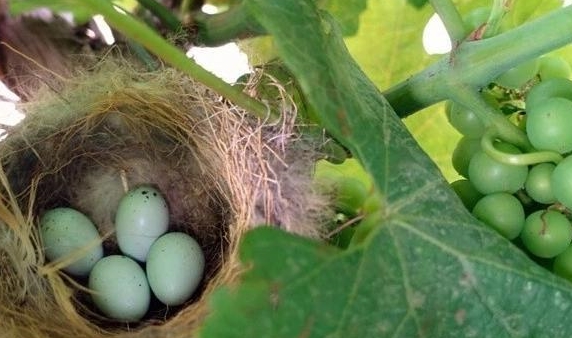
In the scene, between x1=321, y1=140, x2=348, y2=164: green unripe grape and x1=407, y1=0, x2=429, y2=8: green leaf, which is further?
x1=407, y1=0, x2=429, y2=8: green leaf

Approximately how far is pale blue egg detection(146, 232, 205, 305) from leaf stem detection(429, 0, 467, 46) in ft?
0.92

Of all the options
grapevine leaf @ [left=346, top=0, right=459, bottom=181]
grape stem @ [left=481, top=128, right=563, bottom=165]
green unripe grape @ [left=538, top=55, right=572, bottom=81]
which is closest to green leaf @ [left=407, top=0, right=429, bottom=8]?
grapevine leaf @ [left=346, top=0, right=459, bottom=181]

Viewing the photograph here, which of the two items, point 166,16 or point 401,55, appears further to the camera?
point 401,55

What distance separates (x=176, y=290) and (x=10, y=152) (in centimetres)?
17

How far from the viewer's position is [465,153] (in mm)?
714

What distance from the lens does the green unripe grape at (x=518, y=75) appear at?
2.21 ft

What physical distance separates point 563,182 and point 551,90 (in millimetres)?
80

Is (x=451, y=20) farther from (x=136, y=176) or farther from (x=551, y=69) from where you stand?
(x=136, y=176)

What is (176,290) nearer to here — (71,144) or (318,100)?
(71,144)

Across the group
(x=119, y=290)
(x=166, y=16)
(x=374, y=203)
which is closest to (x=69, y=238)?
(x=119, y=290)

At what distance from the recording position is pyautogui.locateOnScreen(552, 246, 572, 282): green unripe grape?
646 millimetres

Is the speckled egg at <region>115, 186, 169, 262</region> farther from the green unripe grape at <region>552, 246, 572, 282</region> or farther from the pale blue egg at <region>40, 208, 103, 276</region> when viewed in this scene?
the green unripe grape at <region>552, 246, 572, 282</region>

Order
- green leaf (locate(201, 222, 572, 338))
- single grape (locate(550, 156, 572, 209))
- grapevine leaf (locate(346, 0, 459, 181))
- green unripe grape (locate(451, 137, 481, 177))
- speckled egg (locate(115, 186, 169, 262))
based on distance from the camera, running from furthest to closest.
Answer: grapevine leaf (locate(346, 0, 459, 181)), speckled egg (locate(115, 186, 169, 262)), green unripe grape (locate(451, 137, 481, 177)), single grape (locate(550, 156, 572, 209)), green leaf (locate(201, 222, 572, 338))

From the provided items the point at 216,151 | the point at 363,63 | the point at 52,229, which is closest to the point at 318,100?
the point at 216,151
